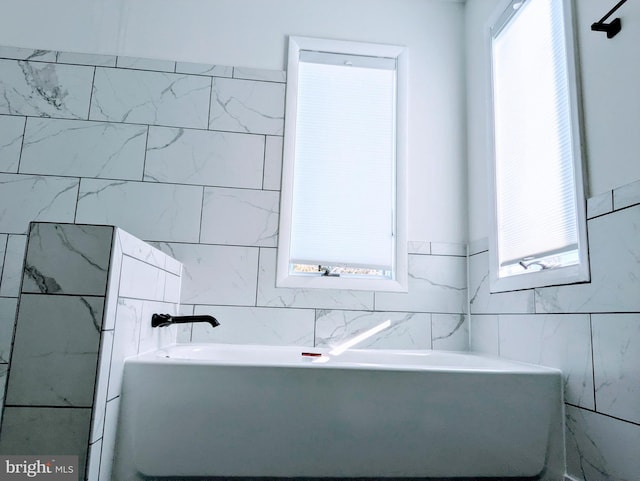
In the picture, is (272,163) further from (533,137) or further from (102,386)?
(102,386)

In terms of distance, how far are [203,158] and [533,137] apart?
1.60 metres

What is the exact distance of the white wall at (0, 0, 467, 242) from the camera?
2504mm

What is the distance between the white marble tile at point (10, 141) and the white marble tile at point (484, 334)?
8.12 feet

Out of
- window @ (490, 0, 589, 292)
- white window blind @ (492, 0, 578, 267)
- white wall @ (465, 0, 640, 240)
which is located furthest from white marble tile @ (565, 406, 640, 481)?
white wall @ (465, 0, 640, 240)

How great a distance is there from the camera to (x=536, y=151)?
1920 mm

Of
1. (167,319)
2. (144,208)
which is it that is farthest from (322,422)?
(144,208)

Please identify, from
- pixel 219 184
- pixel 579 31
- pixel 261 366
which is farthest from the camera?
pixel 219 184

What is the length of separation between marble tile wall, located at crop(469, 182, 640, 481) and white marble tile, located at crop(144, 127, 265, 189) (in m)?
1.54

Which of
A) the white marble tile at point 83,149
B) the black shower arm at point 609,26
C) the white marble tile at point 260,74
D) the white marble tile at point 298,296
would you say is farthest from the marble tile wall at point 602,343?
the white marble tile at point 83,149

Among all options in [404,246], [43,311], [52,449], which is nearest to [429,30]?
[404,246]

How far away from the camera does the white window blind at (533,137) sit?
68.2 inches

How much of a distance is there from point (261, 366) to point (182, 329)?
3.19ft

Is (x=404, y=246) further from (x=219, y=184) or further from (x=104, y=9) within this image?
(x=104, y=9)

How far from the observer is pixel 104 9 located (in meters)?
2.54
